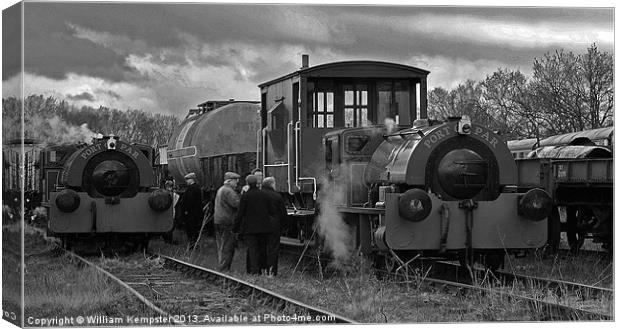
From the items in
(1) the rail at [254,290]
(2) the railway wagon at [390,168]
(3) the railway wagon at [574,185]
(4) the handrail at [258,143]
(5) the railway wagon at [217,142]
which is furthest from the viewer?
(5) the railway wagon at [217,142]

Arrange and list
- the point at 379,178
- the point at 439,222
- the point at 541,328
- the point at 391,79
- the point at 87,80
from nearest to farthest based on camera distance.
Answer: the point at 541,328
the point at 87,80
the point at 439,222
the point at 379,178
the point at 391,79

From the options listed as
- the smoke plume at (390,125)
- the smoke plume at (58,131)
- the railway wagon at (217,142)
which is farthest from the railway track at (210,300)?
the railway wagon at (217,142)

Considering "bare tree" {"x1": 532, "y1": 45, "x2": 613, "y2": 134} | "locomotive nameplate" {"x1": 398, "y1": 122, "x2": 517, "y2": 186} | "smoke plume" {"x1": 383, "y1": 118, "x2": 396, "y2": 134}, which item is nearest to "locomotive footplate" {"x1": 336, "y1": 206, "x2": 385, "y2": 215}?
"locomotive nameplate" {"x1": 398, "y1": 122, "x2": 517, "y2": 186}

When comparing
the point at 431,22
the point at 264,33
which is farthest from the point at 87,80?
the point at 431,22

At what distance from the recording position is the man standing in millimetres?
17547

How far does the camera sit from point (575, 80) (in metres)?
13.1

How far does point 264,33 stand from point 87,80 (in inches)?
76.9

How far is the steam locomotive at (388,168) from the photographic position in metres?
13.0

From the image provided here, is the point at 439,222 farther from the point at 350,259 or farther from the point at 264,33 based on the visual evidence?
the point at 264,33

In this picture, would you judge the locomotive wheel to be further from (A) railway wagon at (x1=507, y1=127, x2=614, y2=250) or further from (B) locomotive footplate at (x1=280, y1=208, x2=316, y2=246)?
(B) locomotive footplate at (x1=280, y1=208, x2=316, y2=246)

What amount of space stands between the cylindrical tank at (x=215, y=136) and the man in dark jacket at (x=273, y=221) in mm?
3846

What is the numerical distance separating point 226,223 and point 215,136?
521cm

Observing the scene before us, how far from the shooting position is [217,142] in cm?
2033

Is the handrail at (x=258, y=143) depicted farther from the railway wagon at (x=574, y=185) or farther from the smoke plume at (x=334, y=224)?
the railway wagon at (x=574, y=185)
